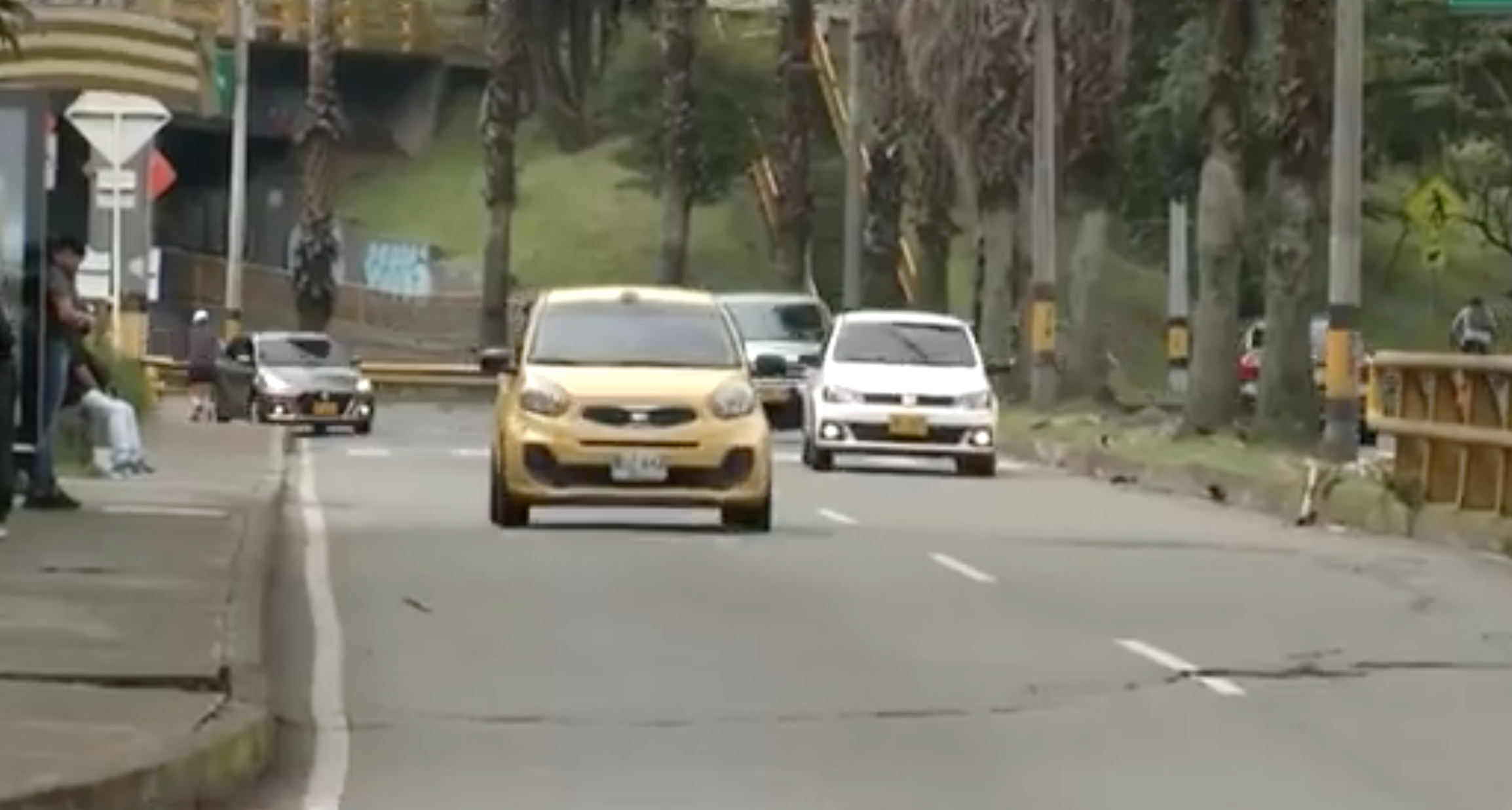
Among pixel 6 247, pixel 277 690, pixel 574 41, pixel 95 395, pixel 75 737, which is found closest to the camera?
pixel 75 737

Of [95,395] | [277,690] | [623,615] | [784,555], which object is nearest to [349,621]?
[623,615]

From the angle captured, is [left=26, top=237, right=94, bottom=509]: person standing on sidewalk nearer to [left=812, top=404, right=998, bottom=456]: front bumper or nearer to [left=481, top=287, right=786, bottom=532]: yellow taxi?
[left=481, top=287, right=786, bottom=532]: yellow taxi

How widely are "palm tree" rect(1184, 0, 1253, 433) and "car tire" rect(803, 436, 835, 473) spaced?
14.1 ft

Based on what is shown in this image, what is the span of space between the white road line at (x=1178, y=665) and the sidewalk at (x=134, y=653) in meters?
4.19

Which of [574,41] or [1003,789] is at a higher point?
[574,41]

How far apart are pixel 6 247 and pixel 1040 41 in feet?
82.1

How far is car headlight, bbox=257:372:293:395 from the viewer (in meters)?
51.2

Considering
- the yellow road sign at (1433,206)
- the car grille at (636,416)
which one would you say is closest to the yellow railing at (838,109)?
the yellow road sign at (1433,206)

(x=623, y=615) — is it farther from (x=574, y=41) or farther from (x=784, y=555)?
(x=574, y=41)

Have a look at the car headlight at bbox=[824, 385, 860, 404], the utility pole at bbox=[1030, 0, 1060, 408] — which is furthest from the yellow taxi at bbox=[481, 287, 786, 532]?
the utility pole at bbox=[1030, 0, 1060, 408]

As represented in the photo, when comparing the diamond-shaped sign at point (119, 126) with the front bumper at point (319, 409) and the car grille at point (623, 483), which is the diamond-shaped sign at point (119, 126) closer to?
the car grille at point (623, 483)

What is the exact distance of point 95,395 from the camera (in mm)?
29438

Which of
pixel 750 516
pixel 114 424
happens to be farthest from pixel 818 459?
pixel 750 516

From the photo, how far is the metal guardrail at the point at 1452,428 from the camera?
26.8m
